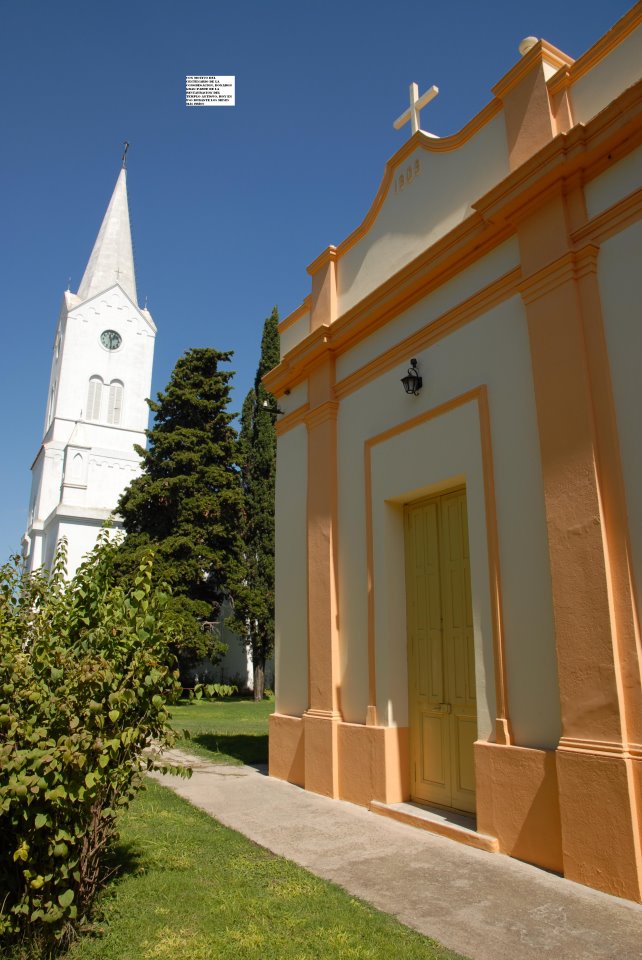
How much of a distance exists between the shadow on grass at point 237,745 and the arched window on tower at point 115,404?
105 feet

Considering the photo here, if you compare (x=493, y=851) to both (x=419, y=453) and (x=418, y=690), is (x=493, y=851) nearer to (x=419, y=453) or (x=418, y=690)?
(x=418, y=690)

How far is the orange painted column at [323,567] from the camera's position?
22.9 feet

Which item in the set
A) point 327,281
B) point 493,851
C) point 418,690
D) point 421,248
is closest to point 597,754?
point 493,851

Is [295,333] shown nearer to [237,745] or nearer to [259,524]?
[237,745]

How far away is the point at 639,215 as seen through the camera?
4.57 metres

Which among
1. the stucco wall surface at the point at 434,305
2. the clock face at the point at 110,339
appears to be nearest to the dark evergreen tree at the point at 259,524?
the stucco wall surface at the point at 434,305

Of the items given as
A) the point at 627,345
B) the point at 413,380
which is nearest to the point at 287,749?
the point at 413,380

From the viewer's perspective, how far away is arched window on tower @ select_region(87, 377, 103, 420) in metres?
40.2

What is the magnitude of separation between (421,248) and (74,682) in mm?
5317

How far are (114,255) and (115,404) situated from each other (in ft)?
35.5

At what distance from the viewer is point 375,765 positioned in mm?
6320

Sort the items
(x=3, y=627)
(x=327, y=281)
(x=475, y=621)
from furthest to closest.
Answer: (x=327, y=281) < (x=475, y=621) < (x=3, y=627)

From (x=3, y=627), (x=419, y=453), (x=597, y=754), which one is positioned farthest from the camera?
(x=419, y=453)

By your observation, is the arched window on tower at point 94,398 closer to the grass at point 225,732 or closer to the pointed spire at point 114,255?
the pointed spire at point 114,255
